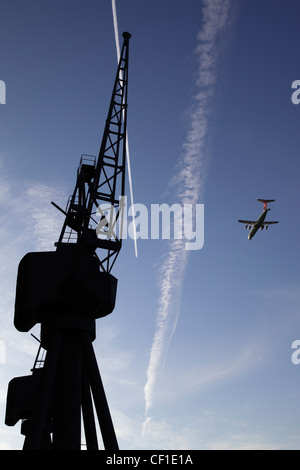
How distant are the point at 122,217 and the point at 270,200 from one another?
56.3 meters

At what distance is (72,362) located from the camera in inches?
1045

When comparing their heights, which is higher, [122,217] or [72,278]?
[122,217]

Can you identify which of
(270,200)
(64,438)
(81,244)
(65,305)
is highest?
(270,200)

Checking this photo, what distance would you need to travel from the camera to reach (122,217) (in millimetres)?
32188
